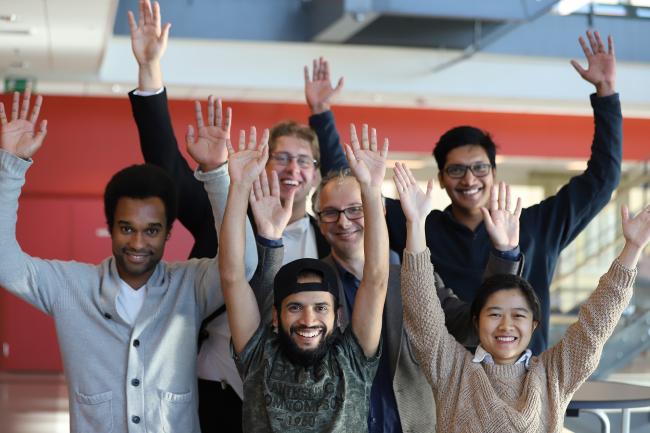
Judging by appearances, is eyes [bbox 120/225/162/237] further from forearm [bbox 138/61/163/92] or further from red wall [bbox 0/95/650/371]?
red wall [bbox 0/95/650/371]

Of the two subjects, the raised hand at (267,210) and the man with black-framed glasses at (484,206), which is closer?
the raised hand at (267,210)

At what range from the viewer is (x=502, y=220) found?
3000 mm

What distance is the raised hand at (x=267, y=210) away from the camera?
9.30 feet

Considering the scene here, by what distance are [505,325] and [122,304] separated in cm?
113

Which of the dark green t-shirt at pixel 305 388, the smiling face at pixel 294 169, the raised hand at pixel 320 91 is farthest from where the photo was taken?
the raised hand at pixel 320 91

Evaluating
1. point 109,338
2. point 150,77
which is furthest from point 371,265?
point 150,77

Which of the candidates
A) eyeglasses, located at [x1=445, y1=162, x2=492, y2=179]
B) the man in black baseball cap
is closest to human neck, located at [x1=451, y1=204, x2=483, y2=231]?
eyeglasses, located at [x1=445, y1=162, x2=492, y2=179]

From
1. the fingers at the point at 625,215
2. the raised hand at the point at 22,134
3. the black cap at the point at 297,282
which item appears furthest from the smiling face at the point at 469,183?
the raised hand at the point at 22,134

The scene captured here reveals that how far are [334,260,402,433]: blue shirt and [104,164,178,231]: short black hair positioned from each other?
1.78ft

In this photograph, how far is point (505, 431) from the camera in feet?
9.08

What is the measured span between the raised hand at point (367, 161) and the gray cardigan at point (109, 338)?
0.51 meters

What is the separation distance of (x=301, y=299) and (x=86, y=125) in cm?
880

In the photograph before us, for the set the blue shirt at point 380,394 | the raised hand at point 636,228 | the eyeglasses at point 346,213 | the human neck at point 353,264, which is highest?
the eyeglasses at point 346,213

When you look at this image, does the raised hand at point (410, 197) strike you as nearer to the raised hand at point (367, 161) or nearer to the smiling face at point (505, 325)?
the raised hand at point (367, 161)
